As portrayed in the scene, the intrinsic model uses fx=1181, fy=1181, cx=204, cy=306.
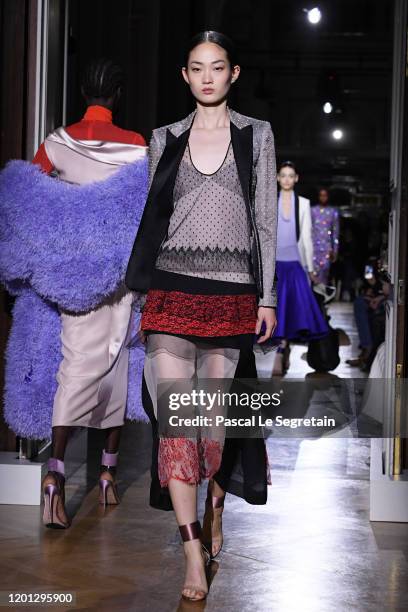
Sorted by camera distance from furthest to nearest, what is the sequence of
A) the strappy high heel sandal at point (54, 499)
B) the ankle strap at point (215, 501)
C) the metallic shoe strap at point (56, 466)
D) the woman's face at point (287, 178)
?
the woman's face at point (287, 178)
the metallic shoe strap at point (56, 466)
the strappy high heel sandal at point (54, 499)
the ankle strap at point (215, 501)

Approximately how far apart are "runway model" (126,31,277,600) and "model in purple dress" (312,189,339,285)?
766 centimetres

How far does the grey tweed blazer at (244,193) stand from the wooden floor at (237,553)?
0.81 meters

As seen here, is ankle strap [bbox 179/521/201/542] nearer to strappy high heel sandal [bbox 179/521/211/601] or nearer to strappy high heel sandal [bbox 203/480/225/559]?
strappy high heel sandal [bbox 179/521/211/601]

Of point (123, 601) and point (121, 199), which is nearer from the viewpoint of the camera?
point (123, 601)

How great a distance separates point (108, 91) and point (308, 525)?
170 cm

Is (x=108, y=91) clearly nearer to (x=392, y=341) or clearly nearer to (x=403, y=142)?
(x=403, y=142)

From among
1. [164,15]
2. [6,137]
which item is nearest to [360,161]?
[164,15]

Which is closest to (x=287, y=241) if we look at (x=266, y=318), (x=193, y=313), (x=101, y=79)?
(x=101, y=79)

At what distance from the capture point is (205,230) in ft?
10.7

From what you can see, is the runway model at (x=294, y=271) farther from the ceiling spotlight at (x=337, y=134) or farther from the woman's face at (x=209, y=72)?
the ceiling spotlight at (x=337, y=134)

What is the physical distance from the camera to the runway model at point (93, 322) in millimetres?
4160

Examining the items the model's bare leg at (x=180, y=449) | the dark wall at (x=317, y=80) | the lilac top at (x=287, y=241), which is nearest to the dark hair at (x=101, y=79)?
the model's bare leg at (x=180, y=449)

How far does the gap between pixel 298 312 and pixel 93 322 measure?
3.56 m

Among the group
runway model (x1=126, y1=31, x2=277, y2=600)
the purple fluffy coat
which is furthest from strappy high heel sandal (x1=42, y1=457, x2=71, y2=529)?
runway model (x1=126, y1=31, x2=277, y2=600)
